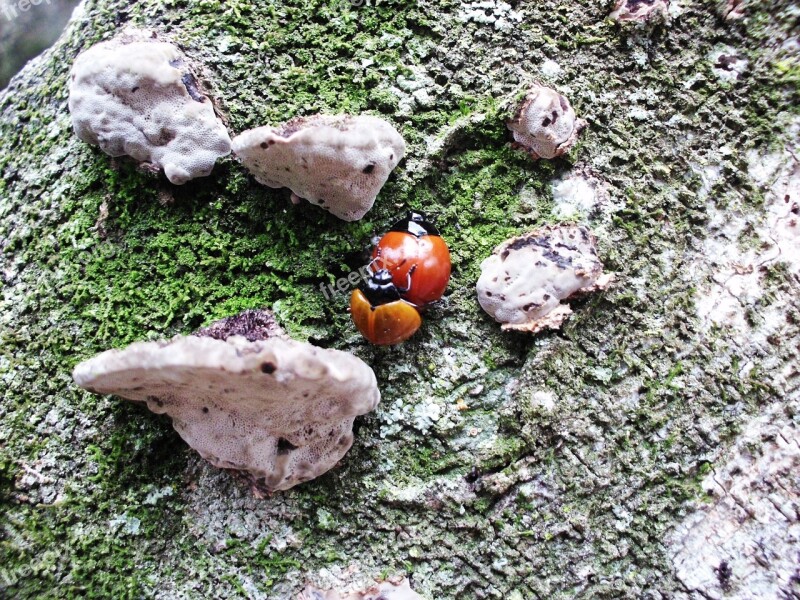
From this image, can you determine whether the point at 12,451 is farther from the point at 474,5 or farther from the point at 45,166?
the point at 474,5

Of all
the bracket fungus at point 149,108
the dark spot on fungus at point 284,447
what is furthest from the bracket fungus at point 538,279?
the bracket fungus at point 149,108

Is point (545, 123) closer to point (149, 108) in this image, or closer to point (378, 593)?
point (149, 108)

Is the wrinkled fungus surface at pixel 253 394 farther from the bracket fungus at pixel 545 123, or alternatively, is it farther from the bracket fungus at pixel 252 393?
the bracket fungus at pixel 545 123

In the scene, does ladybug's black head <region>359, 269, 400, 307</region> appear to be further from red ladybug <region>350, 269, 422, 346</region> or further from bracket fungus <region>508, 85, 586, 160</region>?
bracket fungus <region>508, 85, 586, 160</region>

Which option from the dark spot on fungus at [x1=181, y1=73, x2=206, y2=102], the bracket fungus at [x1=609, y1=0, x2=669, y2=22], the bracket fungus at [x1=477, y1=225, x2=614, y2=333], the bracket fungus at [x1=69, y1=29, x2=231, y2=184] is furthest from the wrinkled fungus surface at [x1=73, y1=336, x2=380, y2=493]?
the bracket fungus at [x1=609, y1=0, x2=669, y2=22]

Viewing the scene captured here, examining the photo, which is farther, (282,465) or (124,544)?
(124,544)

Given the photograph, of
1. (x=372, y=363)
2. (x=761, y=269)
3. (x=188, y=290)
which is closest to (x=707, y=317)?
(x=761, y=269)

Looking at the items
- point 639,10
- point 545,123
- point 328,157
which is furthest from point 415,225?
point 639,10
